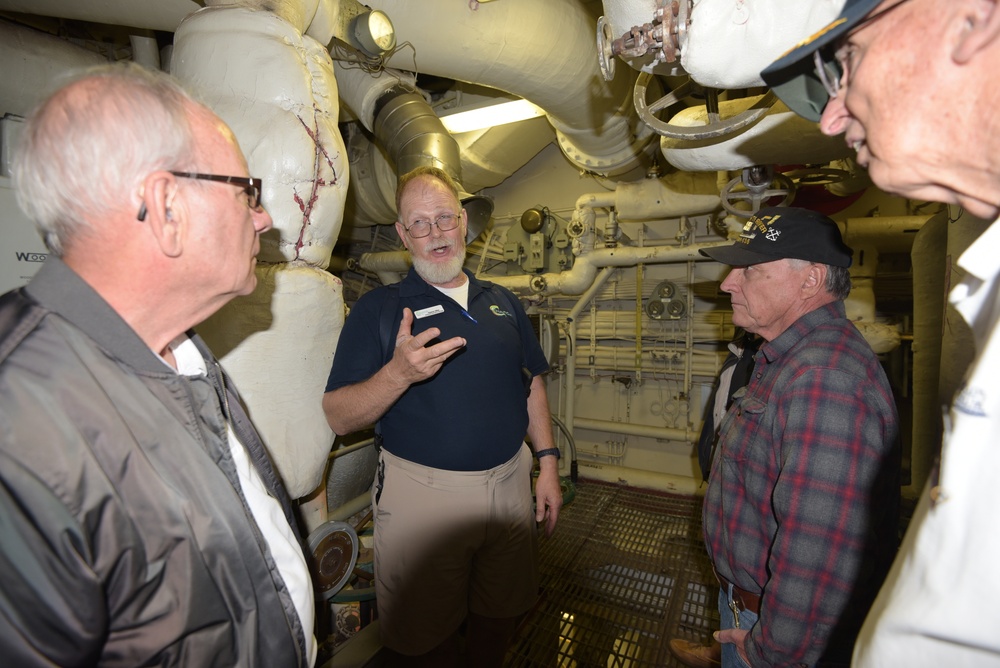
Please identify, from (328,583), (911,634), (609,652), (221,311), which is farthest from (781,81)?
(609,652)

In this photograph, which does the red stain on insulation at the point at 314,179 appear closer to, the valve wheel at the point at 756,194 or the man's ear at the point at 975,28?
the man's ear at the point at 975,28

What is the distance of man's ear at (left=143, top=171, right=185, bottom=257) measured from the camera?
81 cm

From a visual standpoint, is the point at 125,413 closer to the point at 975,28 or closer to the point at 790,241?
the point at 975,28

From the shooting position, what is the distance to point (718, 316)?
4.57m

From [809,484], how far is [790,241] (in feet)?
2.89

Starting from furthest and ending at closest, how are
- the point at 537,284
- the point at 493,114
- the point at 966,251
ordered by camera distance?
the point at 537,284 → the point at 493,114 → the point at 966,251

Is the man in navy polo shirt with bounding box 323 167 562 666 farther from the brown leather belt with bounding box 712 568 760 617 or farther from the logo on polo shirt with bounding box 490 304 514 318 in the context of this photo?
the brown leather belt with bounding box 712 568 760 617

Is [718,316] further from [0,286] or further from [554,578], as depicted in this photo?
[0,286]

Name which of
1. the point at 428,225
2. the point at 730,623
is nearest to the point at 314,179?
the point at 428,225

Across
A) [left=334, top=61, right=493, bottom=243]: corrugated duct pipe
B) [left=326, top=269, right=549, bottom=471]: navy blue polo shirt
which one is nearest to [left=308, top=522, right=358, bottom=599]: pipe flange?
[left=326, top=269, right=549, bottom=471]: navy blue polo shirt

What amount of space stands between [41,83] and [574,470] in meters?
4.82

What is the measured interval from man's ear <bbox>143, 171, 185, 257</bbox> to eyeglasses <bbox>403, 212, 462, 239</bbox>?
122 centimetres

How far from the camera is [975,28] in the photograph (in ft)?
1.80

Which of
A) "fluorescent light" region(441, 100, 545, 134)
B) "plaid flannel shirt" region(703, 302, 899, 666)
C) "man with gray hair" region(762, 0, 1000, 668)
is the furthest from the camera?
"fluorescent light" region(441, 100, 545, 134)
